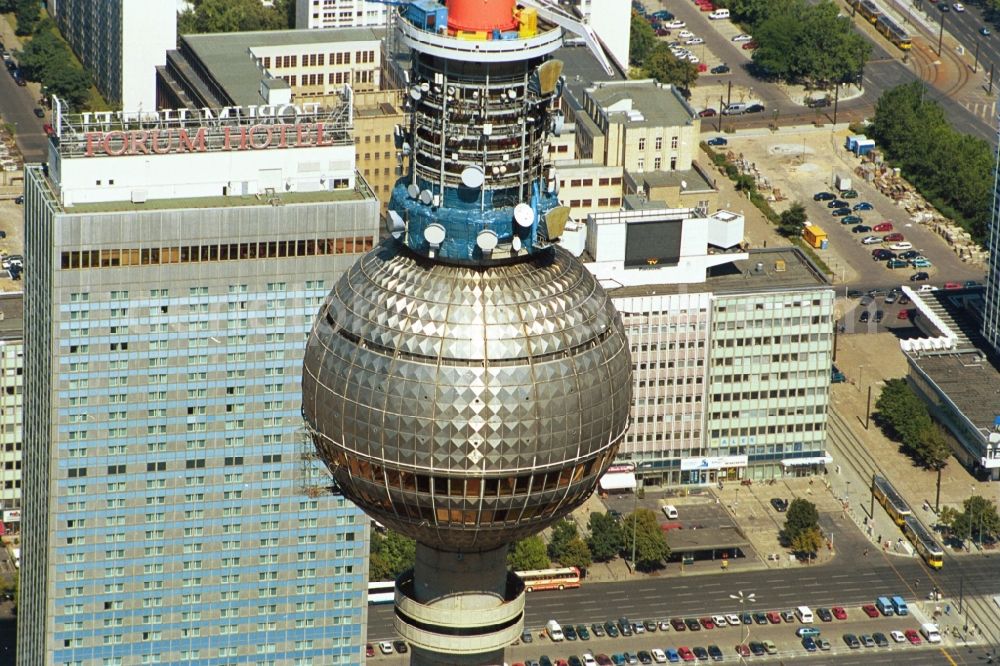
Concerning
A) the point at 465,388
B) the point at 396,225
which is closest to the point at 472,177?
the point at 396,225

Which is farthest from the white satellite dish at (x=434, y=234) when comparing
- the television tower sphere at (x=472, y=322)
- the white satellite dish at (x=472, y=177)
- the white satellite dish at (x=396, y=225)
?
the white satellite dish at (x=396, y=225)

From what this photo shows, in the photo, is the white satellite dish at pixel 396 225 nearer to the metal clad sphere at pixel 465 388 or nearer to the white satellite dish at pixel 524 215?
the metal clad sphere at pixel 465 388

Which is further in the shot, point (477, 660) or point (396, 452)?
point (477, 660)

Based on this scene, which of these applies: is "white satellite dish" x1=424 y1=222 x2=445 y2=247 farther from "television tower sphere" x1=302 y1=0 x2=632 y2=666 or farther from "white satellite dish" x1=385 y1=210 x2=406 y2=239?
"white satellite dish" x1=385 y1=210 x2=406 y2=239

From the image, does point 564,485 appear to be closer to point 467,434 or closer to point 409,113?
point 467,434

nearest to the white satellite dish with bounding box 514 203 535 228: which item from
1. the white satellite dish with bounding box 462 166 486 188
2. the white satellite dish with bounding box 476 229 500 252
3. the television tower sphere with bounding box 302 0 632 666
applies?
the television tower sphere with bounding box 302 0 632 666

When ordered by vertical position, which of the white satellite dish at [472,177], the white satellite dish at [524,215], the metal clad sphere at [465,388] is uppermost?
the white satellite dish at [472,177]

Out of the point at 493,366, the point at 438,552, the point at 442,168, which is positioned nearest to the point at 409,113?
the point at 442,168
